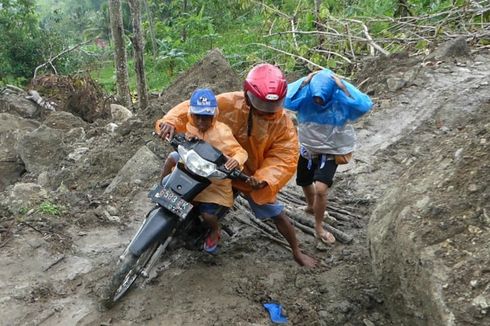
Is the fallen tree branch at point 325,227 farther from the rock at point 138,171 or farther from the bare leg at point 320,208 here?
the rock at point 138,171

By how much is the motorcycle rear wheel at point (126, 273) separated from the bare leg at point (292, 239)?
0.92 m

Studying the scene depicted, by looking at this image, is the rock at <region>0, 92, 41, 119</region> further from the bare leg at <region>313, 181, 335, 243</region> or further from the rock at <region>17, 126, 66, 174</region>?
the bare leg at <region>313, 181, 335, 243</region>

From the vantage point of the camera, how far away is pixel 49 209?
4859 mm

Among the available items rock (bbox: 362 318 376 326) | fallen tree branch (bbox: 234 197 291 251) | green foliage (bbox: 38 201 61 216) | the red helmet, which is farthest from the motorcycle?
green foliage (bbox: 38 201 61 216)

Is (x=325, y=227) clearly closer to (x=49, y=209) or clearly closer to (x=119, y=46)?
(x=49, y=209)

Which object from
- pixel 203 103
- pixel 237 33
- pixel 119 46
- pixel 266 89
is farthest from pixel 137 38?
pixel 237 33

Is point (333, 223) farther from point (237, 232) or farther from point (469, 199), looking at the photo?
point (469, 199)

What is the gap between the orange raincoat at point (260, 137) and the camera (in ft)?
12.3

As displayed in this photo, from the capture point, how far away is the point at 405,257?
114 inches

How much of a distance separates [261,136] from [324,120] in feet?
Result: 2.16

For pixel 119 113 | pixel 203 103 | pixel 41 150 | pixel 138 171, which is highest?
pixel 203 103

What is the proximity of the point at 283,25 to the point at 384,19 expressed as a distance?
2.30 meters

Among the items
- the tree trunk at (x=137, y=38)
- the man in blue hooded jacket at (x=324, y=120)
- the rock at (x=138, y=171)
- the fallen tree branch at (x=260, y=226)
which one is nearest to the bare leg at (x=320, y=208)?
the man in blue hooded jacket at (x=324, y=120)

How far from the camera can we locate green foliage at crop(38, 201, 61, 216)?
4.83 m
